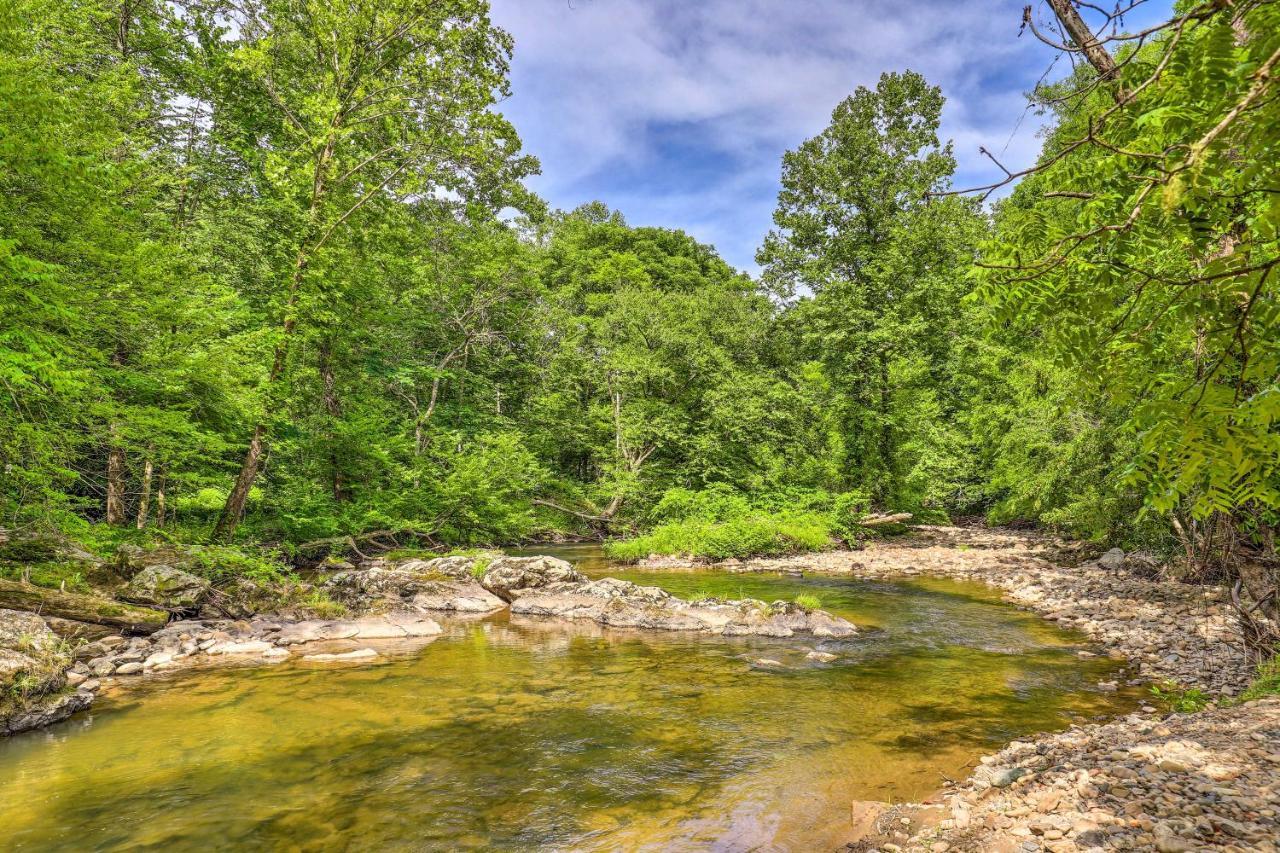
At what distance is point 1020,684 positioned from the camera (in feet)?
27.8

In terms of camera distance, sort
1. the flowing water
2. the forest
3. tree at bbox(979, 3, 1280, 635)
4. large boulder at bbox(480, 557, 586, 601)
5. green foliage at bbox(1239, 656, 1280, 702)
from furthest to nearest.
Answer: large boulder at bbox(480, 557, 586, 601), green foliage at bbox(1239, 656, 1280, 702), the flowing water, the forest, tree at bbox(979, 3, 1280, 635)

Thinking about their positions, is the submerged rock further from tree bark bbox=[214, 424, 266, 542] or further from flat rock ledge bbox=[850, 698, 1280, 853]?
tree bark bbox=[214, 424, 266, 542]

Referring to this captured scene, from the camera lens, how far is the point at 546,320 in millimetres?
31875

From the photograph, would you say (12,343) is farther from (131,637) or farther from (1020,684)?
(1020,684)

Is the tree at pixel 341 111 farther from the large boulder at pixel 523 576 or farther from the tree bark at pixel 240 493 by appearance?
the large boulder at pixel 523 576

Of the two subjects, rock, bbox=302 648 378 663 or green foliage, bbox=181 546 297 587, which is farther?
green foliage, bbox=181 546 297 587

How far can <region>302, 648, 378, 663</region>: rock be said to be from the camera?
10.2 meters

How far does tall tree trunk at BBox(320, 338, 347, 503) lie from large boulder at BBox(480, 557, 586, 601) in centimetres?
600

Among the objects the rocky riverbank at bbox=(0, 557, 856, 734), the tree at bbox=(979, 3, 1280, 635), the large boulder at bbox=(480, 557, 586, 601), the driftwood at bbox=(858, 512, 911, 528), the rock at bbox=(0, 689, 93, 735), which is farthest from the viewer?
the driftwood at bbox=(858, 512, 911, 528)

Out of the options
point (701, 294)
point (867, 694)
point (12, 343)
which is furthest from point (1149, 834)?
point (701, 294)

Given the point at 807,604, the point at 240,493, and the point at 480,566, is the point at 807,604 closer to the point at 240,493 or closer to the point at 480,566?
the point at 480,566

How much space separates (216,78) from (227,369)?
10.9 metres

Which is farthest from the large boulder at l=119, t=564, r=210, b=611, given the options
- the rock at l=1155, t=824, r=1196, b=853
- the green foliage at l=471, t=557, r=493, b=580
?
the rock at l=1155, t=824, r=1196, b=853

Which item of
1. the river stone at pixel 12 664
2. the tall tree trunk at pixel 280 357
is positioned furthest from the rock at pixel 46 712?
the tall tree trunk at pixel 280 357
